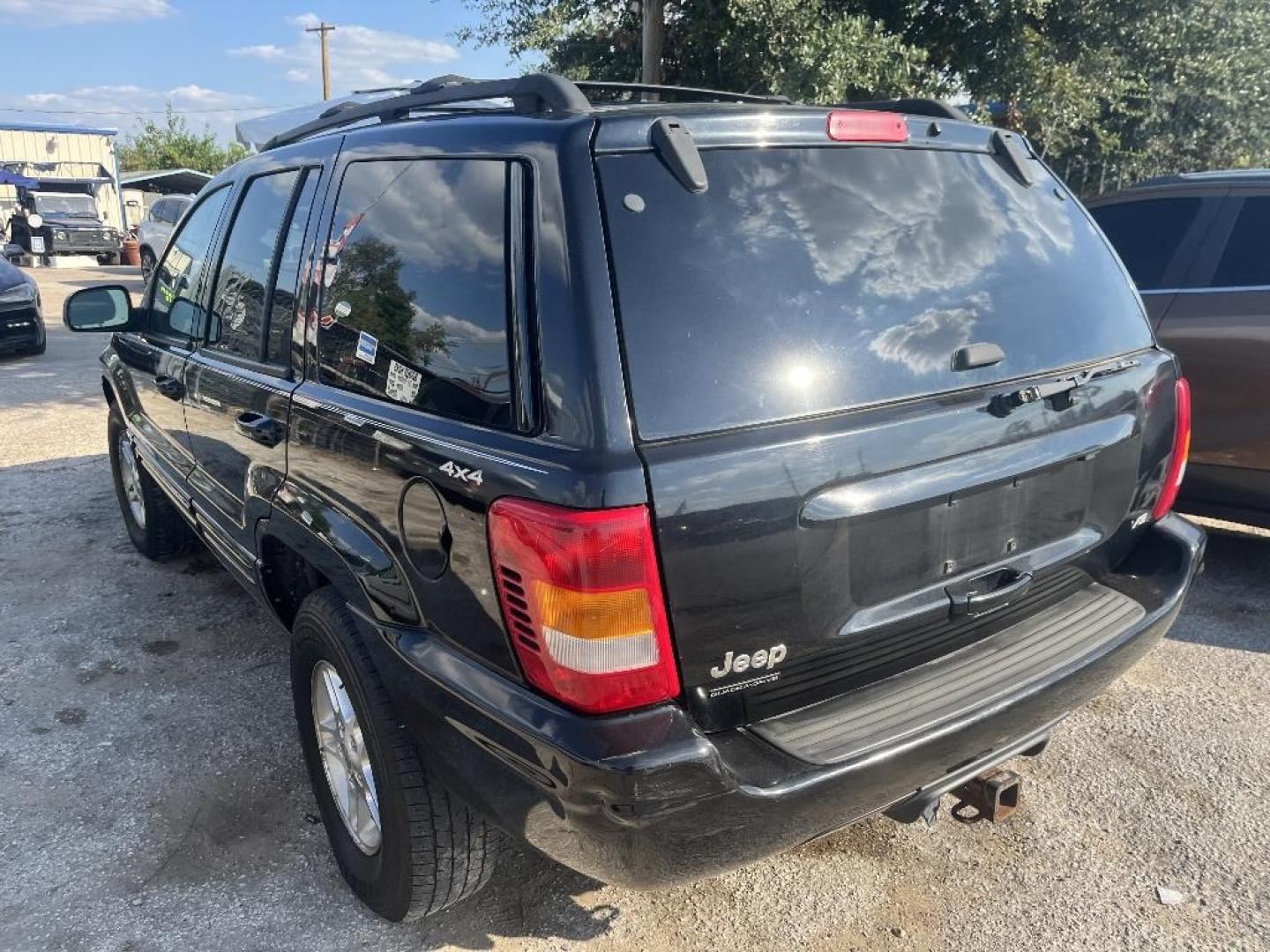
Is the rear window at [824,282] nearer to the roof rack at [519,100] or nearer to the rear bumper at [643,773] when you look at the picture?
the roof rack at [519,100]

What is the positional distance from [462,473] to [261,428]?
1.15 meters

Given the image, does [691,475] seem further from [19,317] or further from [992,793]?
[19,317]

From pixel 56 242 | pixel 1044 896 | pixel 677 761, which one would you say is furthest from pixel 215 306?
pixel 56 242

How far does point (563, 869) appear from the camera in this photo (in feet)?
8.70

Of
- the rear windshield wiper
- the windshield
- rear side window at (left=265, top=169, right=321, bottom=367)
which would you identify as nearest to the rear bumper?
the rear windshield wiper

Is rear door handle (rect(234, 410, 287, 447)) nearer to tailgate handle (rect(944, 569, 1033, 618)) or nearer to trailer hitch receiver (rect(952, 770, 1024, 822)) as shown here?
tailgate handle (rect(944, 569, 1033, 618))

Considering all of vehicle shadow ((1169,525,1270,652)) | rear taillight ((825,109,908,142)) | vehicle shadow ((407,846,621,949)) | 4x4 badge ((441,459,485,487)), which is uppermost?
rear taillight ((825,109,908,142))

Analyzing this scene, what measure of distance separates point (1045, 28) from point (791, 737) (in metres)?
9.49

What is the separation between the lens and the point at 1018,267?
2.37 meters

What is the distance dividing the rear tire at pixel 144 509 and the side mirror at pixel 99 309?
78 cm

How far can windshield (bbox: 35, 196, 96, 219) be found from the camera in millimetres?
28266

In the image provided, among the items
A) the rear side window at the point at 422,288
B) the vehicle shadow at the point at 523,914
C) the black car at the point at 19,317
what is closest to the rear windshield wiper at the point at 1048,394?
the rear side window at the point at 422,288

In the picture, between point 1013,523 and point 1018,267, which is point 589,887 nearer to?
point 1013,523

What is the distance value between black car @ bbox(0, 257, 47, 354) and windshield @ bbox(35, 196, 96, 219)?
20078 mm
